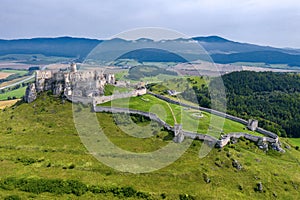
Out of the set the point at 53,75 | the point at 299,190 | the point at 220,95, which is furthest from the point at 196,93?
the point at 299,190

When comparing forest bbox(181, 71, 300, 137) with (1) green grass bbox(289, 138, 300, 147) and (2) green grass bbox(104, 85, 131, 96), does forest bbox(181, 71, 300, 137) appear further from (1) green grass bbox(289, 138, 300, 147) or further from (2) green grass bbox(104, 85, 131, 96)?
(2) green grass bbox(104, 85, 131, 96)

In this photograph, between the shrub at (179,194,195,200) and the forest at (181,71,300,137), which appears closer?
the shrub at (179,194,195,200)

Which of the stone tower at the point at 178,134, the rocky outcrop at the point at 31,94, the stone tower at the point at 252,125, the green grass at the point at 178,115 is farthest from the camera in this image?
the rocky outcrop at the point at 31,94

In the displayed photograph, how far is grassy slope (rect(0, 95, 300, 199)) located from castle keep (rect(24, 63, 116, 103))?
12446mm

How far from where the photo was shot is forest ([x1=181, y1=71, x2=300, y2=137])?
10119 cm

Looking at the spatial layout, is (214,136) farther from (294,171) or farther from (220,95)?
(220,95)

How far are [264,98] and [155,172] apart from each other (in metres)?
96.9

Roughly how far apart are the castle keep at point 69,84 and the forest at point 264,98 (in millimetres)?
47448

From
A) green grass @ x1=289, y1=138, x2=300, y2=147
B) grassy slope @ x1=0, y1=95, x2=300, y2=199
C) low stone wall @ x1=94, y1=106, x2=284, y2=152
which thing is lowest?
green grass @ x1=289, y1=138, x2=300, y2=147

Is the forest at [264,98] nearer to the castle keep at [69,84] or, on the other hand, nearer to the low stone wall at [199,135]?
the low stone wall at [199,135]

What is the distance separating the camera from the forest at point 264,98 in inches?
3984

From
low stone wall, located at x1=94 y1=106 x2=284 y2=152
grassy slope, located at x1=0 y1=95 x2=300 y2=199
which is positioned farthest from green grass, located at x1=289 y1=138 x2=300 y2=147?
low stone wall, located at x1=94 y1=106 x2=284 y2=152

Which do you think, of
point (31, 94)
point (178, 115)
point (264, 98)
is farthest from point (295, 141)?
point (31, 94)

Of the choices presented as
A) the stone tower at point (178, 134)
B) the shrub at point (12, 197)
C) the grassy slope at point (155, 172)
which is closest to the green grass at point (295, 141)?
the grassy slope at point (155, 172)
